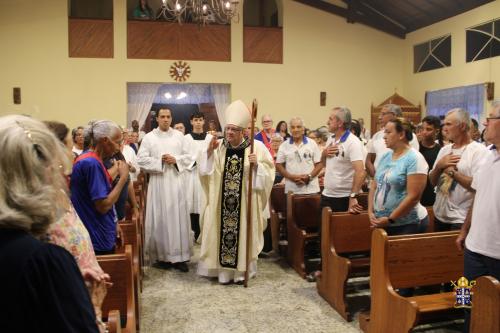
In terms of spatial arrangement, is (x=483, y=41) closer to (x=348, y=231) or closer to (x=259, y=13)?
(x=259, y=13)

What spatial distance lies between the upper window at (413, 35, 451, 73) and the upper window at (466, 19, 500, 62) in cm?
74

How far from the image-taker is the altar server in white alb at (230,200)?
14.4ft

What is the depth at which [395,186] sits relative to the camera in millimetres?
3111

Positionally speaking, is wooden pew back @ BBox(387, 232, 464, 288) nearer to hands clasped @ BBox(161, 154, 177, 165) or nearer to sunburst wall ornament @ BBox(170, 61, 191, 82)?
hands clasped @ BBox(161, 154, 177, 165)

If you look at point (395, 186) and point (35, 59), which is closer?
point (395, 186)

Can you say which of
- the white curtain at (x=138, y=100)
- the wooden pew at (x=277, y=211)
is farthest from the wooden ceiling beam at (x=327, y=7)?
the wooden pew at (x=277, y=211)

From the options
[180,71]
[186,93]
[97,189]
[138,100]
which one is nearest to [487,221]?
[97,189]

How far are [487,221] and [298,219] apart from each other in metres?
2.64

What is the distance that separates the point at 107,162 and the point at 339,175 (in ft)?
6.80

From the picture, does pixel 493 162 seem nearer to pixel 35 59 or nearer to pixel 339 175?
pixel 339 175

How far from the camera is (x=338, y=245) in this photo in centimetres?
381

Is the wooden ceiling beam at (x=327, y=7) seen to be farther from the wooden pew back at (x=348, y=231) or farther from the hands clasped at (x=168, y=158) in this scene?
the wooden pew back at (x=348, y=231)

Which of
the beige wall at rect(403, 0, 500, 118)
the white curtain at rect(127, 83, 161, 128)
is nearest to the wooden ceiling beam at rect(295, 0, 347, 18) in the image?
the beige wall at rect(403, 0, 500, 118)

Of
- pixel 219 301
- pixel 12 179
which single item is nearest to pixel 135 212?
pixel 219 301
